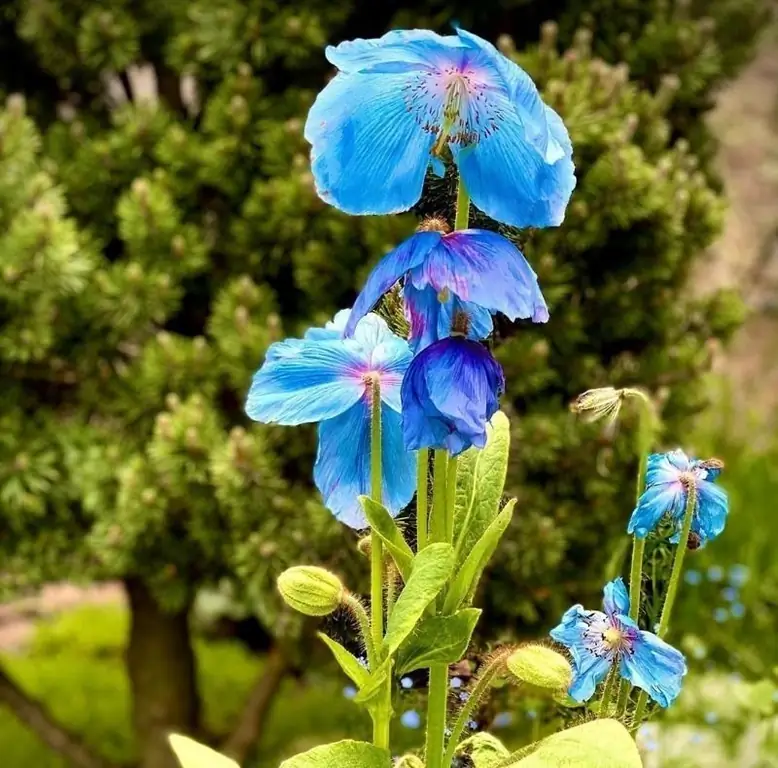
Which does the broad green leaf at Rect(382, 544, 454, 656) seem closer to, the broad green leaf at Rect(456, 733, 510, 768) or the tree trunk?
the broad green leaf at Rect(456, 733, 510, 768)

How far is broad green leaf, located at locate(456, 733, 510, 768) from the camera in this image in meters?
0.89

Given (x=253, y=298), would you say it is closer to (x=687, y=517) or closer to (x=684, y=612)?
(x=687, y=517)

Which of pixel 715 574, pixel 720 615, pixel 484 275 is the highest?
pixel 484 275

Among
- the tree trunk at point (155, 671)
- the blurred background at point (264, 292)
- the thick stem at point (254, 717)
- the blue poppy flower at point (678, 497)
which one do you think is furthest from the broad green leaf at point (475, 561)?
the tree trunk at point (155, 671)

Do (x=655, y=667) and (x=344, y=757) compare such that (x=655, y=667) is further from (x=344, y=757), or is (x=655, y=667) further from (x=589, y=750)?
(x=344, y=757)

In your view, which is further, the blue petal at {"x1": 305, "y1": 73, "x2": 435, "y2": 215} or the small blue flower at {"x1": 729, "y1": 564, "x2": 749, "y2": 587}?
the small blue flower at {"x1": 729, "y1": 564, "x2": 749, "y2": 587}

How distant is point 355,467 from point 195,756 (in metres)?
0.26

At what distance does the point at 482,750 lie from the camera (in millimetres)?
912

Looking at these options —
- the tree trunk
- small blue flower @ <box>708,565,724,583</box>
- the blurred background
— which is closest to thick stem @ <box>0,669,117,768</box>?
the tree trunk

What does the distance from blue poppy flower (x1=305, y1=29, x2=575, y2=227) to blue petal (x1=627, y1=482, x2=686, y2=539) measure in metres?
0.25

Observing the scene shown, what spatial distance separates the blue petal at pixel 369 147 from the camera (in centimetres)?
72

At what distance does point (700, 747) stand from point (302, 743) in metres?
1.12

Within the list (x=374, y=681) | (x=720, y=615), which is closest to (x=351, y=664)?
(x=374, y=681)

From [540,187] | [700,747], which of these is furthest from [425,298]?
[700,747]
